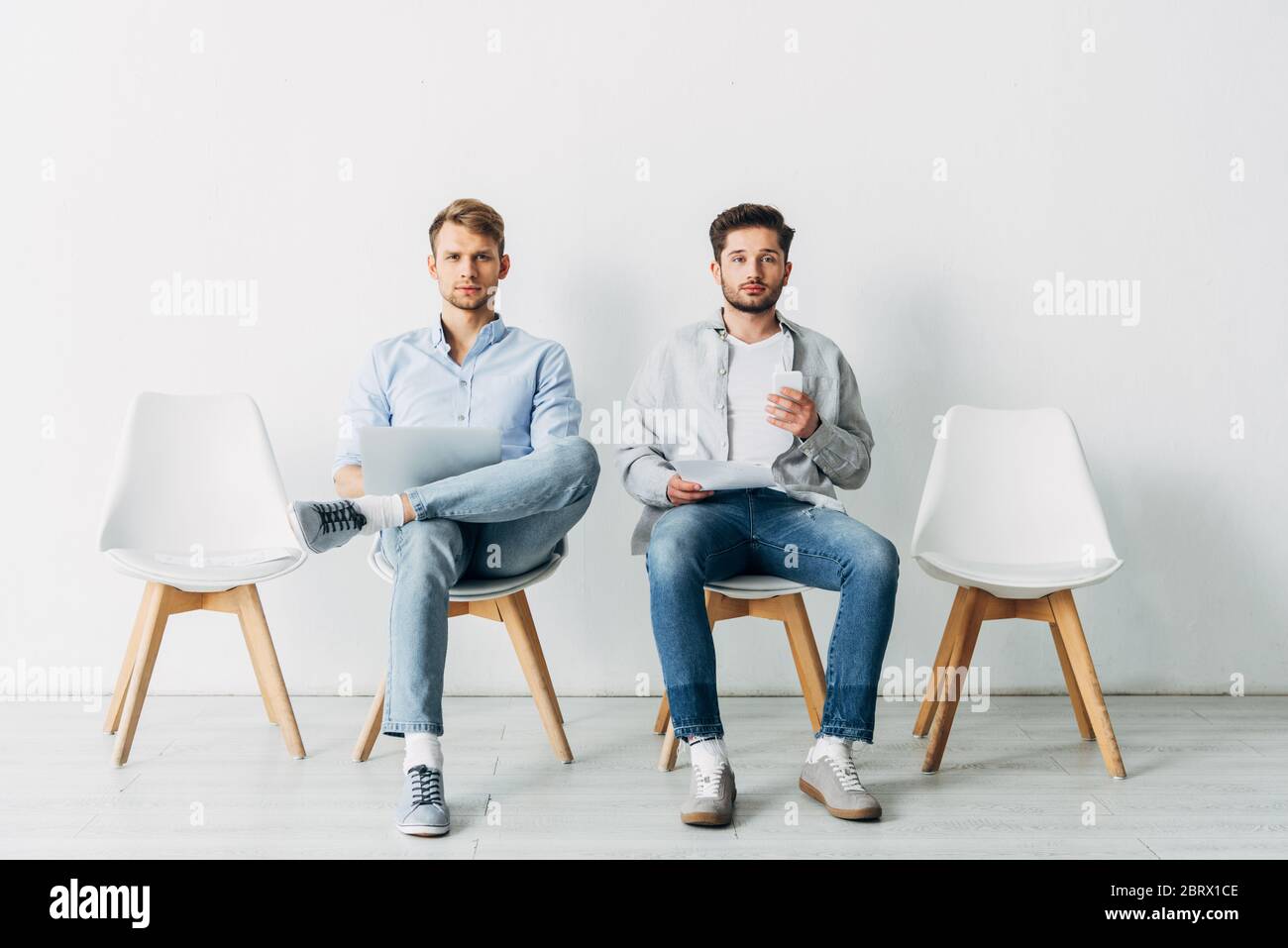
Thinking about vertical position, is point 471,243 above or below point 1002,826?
above

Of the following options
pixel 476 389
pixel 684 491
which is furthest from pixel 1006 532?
pixel 476 389

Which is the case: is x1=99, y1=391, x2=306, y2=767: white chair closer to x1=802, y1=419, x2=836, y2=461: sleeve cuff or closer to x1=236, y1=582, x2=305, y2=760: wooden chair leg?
x1=236, y1=582, x2=305, y2=760: wooden chair leg

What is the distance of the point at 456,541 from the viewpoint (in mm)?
2039

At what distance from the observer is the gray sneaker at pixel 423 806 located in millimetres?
1796

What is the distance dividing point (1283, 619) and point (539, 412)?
2.18 meters

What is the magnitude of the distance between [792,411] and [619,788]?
84 centimetres

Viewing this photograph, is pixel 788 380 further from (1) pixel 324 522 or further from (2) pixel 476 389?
(1) pixel 324 522

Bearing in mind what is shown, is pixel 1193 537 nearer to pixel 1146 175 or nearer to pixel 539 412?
pixel 1146 175

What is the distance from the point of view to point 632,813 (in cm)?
193

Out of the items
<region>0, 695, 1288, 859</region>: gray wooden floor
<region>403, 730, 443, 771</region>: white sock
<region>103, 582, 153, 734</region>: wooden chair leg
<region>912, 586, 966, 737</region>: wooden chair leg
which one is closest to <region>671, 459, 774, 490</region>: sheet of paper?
<region>912, 586, 966, 737</region>: wooden chair leg

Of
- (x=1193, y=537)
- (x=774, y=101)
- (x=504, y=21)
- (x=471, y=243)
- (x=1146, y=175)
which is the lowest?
(x=1193, y=537)

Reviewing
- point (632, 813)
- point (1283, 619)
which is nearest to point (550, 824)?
point (632, 813)

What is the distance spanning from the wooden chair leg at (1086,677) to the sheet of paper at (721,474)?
67 cm
